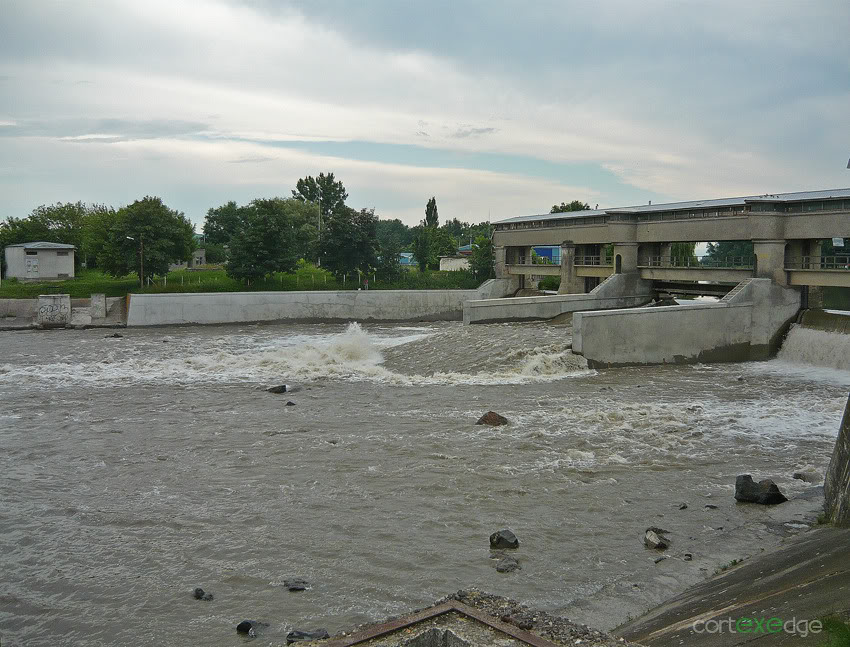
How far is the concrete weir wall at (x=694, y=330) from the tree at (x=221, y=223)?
64.8 metres

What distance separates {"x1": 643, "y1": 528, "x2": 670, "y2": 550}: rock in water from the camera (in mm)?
10469

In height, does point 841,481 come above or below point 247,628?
above

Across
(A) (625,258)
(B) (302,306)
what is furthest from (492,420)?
(B) (302,306)

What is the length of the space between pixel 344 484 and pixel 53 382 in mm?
15186

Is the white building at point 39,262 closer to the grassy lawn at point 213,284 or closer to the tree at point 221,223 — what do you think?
the grassy lawn at point 213,284

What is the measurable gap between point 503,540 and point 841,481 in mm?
5040

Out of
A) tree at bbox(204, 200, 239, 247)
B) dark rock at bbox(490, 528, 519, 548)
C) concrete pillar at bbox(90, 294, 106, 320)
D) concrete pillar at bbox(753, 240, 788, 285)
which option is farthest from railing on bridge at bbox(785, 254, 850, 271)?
tree at bbox(204, 200, 239, 247)

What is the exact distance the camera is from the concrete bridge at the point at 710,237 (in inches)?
1068

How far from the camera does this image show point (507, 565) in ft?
32.6

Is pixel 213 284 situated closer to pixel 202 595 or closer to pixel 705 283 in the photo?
pixel 705 283

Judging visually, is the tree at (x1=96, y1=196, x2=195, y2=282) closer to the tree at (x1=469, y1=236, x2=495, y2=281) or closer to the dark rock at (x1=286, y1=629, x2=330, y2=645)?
the tree at (x1=469, y1=236, x2=495, y2=281)

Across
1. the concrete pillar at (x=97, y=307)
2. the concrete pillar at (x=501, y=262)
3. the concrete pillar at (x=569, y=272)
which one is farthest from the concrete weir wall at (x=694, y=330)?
the concrete pillar at (x=97, y=307)

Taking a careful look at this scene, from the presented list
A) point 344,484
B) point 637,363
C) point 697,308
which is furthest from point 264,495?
point 697,308

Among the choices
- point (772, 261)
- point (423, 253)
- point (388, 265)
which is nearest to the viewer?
point (772, 261)
